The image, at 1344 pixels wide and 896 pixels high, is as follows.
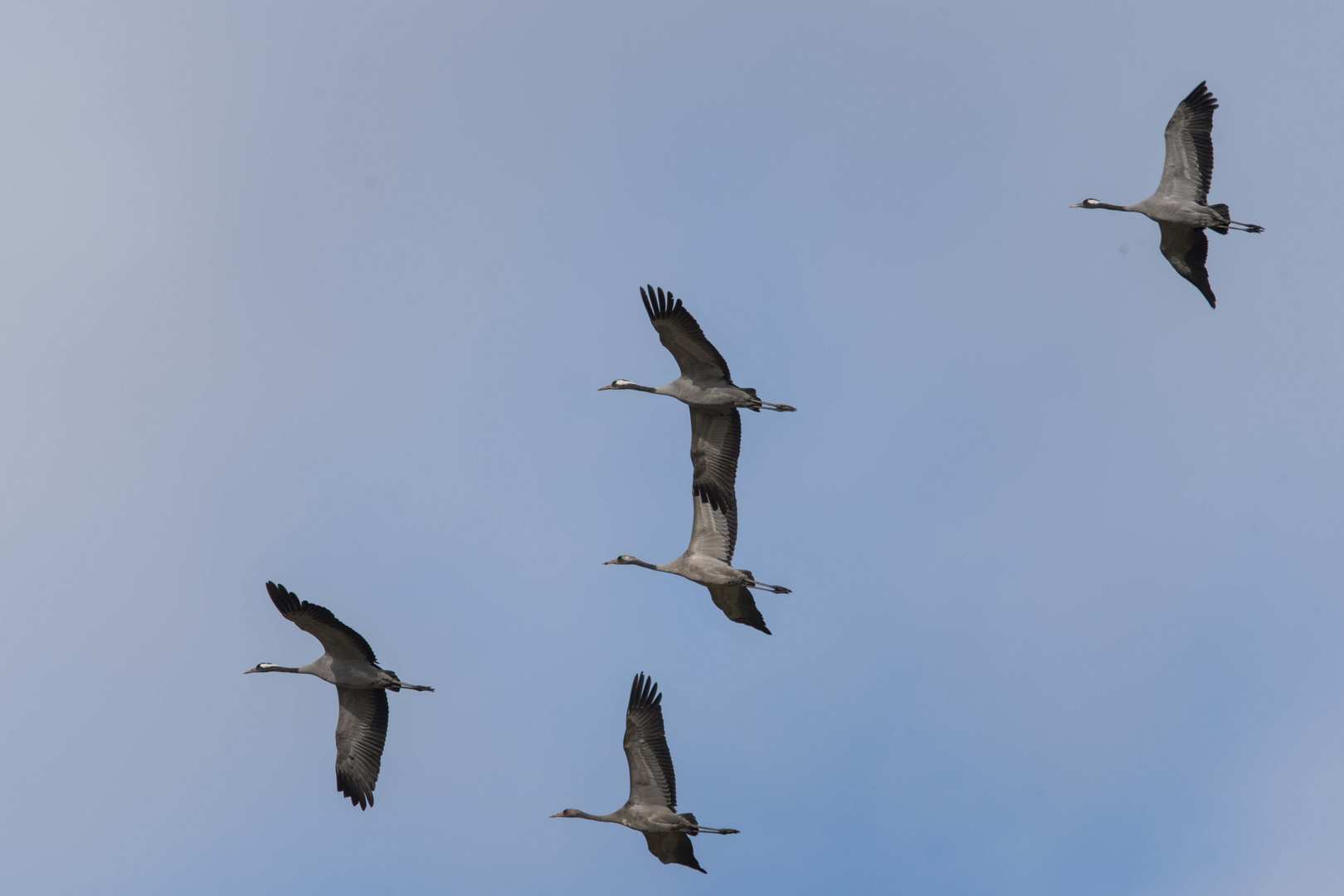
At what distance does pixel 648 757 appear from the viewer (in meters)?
29.5

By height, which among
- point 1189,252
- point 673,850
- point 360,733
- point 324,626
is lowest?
point 673,850

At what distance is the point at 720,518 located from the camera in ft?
105

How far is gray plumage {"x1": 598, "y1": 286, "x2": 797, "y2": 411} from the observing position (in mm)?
30297

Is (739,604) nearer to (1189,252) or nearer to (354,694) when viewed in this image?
(354,694)

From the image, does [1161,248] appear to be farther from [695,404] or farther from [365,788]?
[365,788]

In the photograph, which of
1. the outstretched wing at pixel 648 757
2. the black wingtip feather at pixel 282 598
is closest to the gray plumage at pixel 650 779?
the outstretched wing at pixel 648 757

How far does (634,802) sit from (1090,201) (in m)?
16.8

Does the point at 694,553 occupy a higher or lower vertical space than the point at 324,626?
higher

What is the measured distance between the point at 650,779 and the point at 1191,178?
16628mm

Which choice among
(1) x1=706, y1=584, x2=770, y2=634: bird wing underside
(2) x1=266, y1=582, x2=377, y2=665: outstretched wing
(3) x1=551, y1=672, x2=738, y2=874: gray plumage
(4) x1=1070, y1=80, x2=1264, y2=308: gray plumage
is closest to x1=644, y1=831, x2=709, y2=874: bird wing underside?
(3) x1=551, y1=672, x2=738, y2=874: gray plumage

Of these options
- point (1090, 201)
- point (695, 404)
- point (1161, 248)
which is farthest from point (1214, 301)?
point (695, 404)

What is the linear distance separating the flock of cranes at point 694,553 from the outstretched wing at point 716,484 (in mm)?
18

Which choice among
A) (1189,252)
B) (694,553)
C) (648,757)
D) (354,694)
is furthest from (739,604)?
(1189,252)

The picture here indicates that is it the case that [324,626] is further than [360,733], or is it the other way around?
[360,733]
